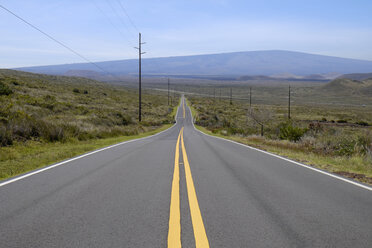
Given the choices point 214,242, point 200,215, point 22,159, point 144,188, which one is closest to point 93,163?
point 22,159

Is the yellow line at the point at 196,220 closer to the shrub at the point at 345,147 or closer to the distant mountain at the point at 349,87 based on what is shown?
the shrub at the point at 345,147

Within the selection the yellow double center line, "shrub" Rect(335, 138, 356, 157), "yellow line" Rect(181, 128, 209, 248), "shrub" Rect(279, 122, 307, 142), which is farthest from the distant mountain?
the yellow double center line

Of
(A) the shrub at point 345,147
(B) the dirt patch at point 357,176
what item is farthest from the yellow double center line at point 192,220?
(A) the shrub at point 345,147

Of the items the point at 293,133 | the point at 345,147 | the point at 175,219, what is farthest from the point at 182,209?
the point at 293,133

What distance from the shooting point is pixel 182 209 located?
Result: 4.95 meters

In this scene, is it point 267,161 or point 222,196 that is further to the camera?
point 267,161

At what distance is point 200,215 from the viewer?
4.66 m

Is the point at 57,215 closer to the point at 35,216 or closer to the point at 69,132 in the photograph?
the point at 35,216

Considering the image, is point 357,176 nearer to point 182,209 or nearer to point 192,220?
point 182,209

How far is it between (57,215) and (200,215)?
84.5 inches

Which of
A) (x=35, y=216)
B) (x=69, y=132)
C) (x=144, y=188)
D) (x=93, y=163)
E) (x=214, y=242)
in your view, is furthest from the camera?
(x=69, y=132)

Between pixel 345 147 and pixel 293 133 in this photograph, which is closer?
pixel 345 147

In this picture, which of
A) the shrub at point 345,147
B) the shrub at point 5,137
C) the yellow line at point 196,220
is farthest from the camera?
the shrub at point 345,147

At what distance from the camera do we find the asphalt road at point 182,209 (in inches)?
150
